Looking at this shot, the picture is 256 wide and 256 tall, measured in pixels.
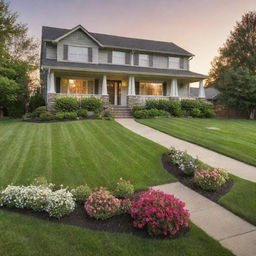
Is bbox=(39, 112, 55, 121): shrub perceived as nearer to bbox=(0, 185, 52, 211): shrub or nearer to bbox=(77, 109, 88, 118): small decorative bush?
bbox=(77, 109, 88, 118): small decorative bush

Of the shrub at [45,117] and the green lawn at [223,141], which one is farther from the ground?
the shrub at [45,117]

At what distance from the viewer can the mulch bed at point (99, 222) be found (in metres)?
3.24

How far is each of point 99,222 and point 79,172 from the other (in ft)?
7.01

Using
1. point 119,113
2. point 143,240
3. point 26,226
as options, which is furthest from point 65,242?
point 119,113

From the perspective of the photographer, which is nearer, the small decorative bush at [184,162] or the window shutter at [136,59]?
the small decorative bush at [184,162]

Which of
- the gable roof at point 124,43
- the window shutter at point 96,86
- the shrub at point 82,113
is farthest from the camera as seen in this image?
the gable roof at point 124,43

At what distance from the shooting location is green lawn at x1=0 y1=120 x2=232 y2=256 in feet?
9.18

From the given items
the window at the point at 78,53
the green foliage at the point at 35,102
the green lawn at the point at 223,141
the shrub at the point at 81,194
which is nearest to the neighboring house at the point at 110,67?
the window at the point at 78,53

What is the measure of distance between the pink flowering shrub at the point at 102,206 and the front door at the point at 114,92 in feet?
49.5

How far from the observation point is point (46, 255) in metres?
2.64

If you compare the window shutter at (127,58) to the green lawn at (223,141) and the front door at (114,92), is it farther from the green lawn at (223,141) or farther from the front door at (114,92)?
the green lawn at (223,141)

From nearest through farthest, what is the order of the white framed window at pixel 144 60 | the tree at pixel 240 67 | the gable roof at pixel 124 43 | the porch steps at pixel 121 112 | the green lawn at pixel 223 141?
the green lawn at pixel 223 141
the porch steps at pixel 121 112
the tree at pixel 240 67
the gable roof at pixel 124 43
the white framed window at pixel 144 60

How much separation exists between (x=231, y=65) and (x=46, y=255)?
36686 millimetres

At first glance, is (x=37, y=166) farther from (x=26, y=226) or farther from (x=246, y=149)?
(x=246, y=149)
